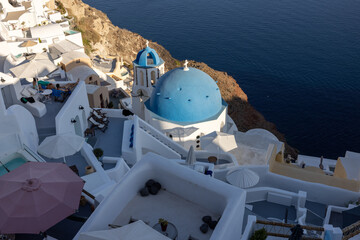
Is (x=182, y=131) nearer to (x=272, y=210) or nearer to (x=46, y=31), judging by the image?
(x=272, y=210)

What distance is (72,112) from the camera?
22.4 meters

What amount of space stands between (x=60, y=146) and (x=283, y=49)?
71816 mm

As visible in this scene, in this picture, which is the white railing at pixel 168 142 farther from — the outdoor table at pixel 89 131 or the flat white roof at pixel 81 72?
the flat white roof at pixel 81 72

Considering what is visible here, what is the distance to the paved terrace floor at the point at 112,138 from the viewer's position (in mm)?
23470

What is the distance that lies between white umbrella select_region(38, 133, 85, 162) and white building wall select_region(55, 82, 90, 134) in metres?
1.61

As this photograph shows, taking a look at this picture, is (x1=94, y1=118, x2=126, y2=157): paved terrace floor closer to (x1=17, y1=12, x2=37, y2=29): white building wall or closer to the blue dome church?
the blue dome church

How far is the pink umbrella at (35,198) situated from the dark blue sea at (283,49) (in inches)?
1845

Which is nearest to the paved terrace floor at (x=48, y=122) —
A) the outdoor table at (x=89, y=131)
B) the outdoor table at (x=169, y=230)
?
the outdoor table at (x=89, y=131)

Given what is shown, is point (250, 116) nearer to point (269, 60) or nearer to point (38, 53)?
point (269, 60)

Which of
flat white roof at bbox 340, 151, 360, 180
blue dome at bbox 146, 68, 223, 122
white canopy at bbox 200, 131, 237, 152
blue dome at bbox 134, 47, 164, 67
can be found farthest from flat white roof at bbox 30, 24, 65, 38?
flat white roof at bbox 340, 151, 360, 180

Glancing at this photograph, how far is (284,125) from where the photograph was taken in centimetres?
6034

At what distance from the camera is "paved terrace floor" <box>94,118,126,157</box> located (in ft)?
77.0

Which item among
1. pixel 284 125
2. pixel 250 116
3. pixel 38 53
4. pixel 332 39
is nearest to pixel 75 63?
pixel 38 53

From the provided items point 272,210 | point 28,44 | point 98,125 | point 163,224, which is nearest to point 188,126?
point 98,125
